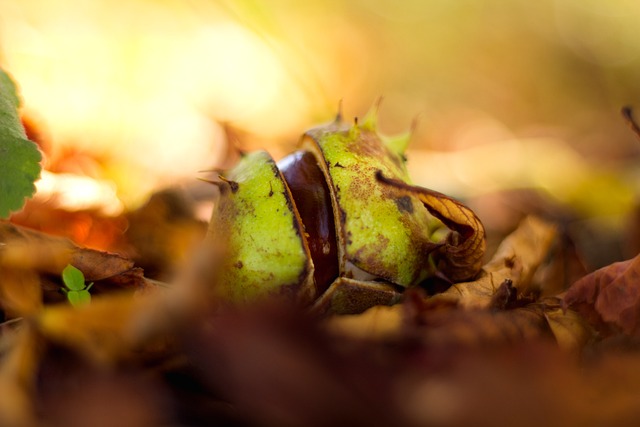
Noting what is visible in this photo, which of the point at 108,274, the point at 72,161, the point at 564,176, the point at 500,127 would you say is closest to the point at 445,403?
the point at 108,274

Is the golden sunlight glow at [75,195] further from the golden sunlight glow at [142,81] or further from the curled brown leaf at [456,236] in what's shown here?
the curled brown leaf at [456,236]

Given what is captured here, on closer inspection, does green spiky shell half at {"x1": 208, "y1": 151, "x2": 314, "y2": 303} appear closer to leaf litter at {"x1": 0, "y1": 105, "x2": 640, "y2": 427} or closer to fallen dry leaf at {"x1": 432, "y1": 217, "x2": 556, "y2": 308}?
leaf litter at {"x1": 0, "y1": 105, "x2": 640, "y2": 427}

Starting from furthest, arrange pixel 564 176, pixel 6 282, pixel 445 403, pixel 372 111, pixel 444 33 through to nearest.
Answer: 1. pixel 444 33
2. pixel 564 176
3. pixel 372 111
4. pixel 6 282
5. pixel 445 403

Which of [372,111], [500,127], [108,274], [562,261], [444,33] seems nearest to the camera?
[108,274]

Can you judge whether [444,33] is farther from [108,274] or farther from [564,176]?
[108,274]

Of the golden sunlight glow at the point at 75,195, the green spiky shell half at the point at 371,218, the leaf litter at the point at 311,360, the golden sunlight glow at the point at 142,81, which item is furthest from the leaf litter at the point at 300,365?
the golden sunlight glow at the point at 142,81

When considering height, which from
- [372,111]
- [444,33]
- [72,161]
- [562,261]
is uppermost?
[444,33]
